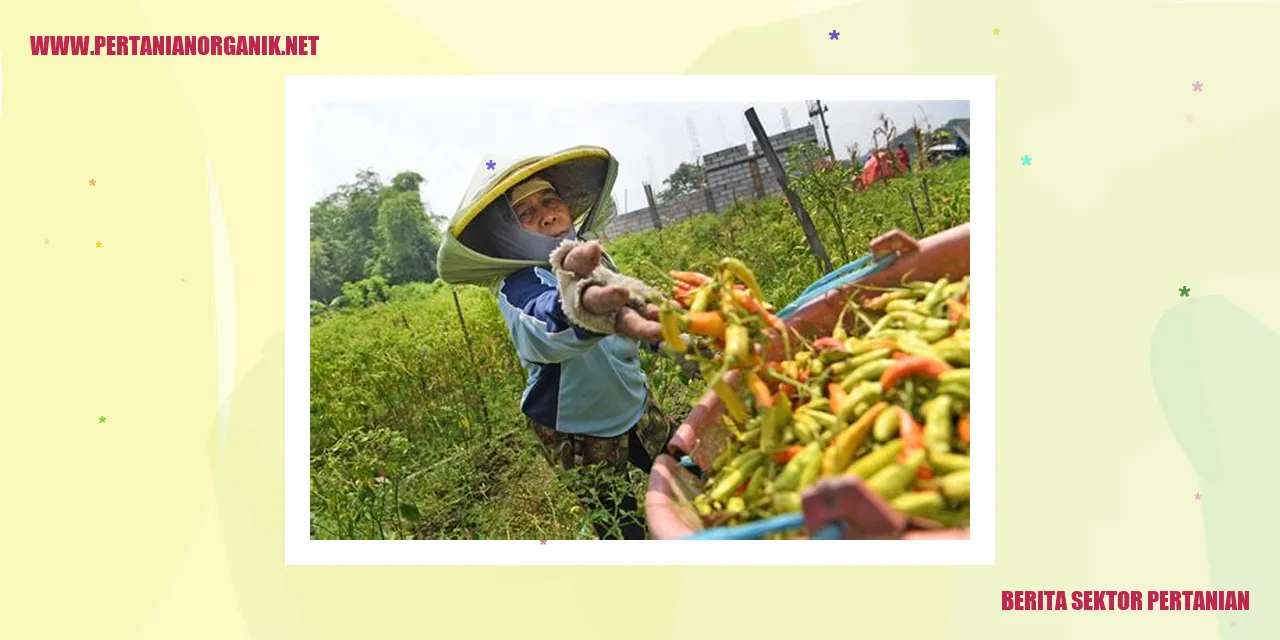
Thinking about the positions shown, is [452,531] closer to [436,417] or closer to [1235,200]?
[436,417]

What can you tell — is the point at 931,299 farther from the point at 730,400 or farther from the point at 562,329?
the point at 562,329

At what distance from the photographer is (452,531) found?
3834 millimetres

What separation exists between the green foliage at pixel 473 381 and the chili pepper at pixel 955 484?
4.81 feet

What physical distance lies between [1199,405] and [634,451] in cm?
213

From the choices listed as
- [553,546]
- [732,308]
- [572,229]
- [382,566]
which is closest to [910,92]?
[732,308]

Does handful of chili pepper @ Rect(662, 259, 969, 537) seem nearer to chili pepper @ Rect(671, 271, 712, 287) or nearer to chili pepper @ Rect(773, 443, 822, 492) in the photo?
chili pepper @ Rect(773, 443, 822, 492)

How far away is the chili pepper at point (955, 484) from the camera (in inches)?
78.6

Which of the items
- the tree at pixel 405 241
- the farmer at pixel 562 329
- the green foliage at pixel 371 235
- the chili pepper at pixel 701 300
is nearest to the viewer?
the chili pepper at pixel 701 300

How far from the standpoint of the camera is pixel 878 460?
2.04 meters

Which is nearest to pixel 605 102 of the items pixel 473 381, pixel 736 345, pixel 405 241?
pixel 736 345

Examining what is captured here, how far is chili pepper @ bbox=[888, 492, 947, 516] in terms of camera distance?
77.4 inches

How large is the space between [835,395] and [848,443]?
205mm

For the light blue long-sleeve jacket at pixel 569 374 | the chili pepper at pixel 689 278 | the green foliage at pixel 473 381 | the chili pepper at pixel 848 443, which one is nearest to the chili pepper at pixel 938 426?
the chili pepper at pixel 848 443

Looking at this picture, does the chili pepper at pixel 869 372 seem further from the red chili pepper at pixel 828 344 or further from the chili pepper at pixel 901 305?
the chili pepper at pixel 901 305
